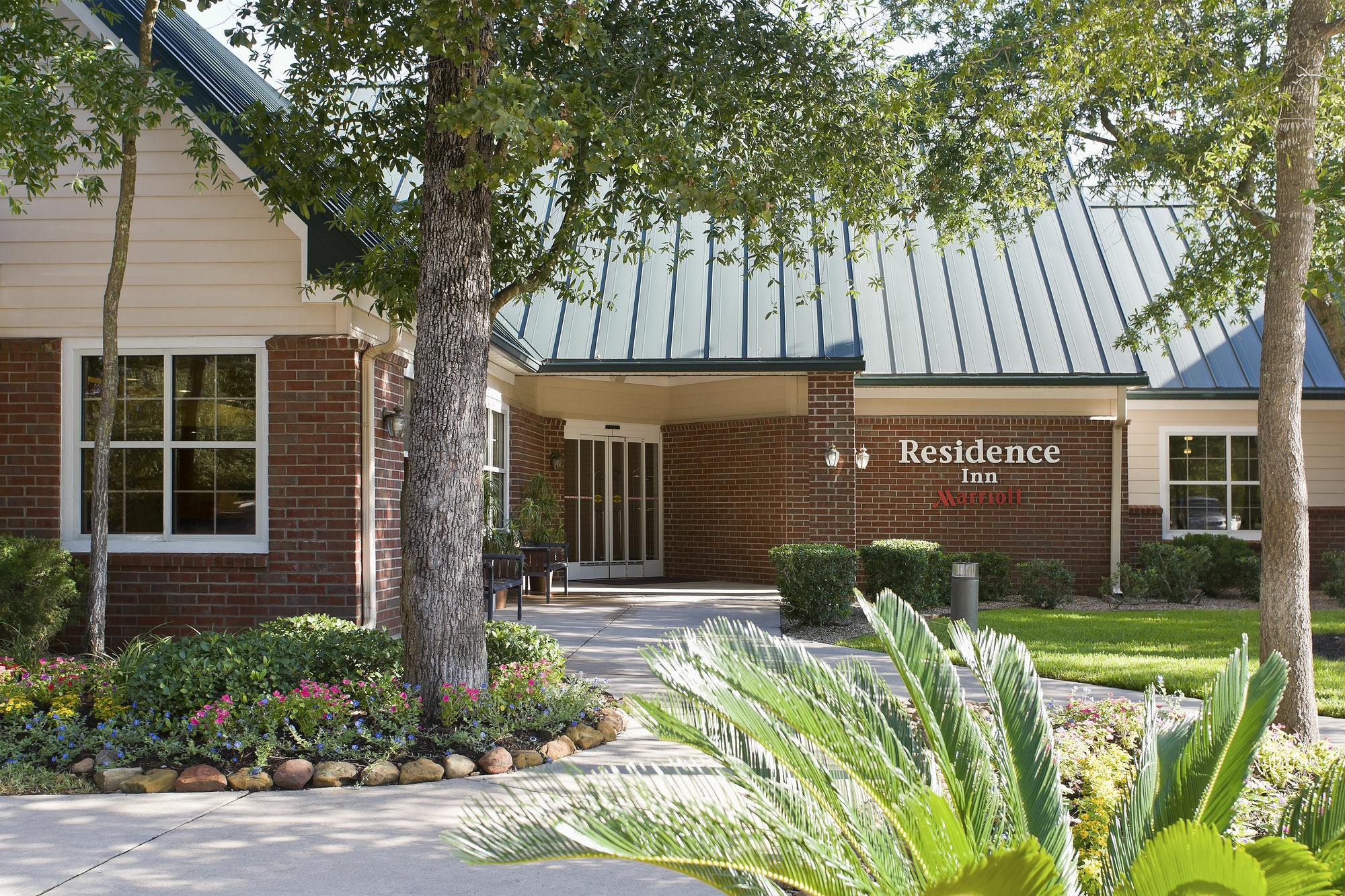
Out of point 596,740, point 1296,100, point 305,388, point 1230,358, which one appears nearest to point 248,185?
point 305,388

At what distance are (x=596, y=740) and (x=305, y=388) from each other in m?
4.20

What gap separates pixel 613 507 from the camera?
15.4m

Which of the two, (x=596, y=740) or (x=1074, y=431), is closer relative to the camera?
(x=596, y=740)

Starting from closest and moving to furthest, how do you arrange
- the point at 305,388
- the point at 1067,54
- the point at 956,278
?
the point at 1067,54 < the point at 305,388 < the point at 956,278

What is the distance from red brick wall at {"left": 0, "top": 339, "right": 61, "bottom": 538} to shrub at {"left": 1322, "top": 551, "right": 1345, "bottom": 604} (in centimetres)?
1403

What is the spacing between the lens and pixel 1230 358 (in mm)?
14156

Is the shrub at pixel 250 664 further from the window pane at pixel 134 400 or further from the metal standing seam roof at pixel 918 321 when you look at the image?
the metal standing seam roof at pixel 918 321

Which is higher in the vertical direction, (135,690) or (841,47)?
(841,47)

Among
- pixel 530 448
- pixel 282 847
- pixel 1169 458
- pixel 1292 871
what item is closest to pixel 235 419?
pixel 282 847

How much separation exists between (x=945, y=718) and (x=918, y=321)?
1169cm

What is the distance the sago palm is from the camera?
2.10 meters

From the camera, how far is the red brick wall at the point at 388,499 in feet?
27.8

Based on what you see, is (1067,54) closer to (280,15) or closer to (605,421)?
(280,15)

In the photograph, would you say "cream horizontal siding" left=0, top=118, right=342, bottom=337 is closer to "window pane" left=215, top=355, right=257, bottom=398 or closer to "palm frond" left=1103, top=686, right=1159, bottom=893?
"window pane" left=215, top=355, right=257, bottom=398
